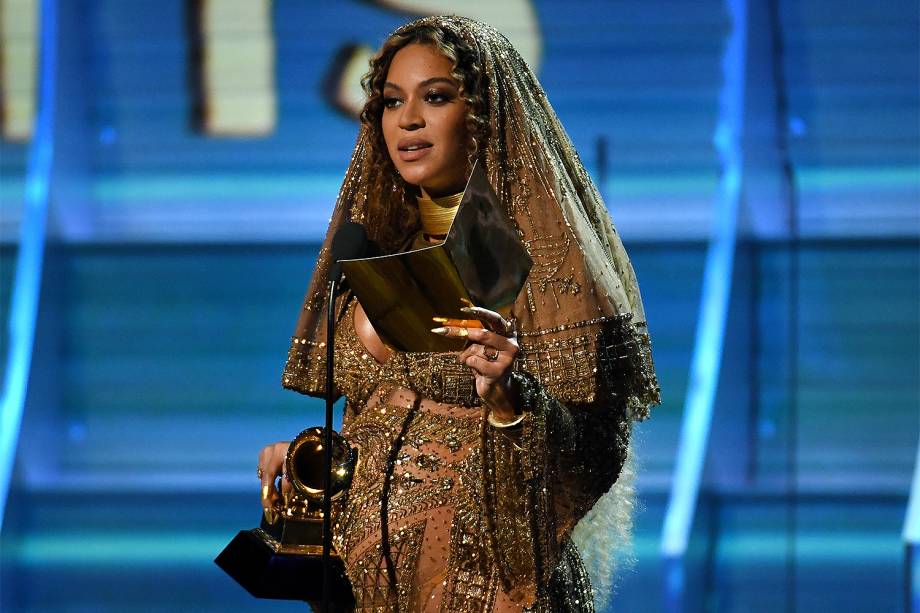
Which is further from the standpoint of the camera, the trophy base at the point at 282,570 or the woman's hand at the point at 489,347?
the trophy base at the point at 282,570

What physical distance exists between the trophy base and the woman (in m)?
0.04

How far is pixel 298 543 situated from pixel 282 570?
52 millimetres

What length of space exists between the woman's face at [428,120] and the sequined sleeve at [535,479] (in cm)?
47

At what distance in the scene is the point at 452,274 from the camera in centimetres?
185

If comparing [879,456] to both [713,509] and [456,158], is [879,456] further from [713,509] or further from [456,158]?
[456,158]

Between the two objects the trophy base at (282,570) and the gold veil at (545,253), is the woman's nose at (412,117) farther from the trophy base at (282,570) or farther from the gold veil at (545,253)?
the trophy base at (282,570)

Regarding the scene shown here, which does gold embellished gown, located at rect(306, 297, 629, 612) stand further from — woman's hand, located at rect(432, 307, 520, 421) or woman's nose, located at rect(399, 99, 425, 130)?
woman's nose, located at rect(399, 99, 425, 130)

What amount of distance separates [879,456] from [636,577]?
83 centimetres

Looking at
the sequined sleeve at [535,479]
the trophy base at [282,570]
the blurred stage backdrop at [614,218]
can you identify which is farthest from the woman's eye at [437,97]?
the blurred stage backdrop at [614,218]

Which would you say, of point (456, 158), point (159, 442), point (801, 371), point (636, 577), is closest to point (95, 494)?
point (159, 442)

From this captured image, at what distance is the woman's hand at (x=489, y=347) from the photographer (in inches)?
73.0

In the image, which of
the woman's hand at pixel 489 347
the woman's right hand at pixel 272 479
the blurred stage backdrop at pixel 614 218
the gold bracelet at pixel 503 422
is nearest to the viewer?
the woman's hand at pixel 489 347

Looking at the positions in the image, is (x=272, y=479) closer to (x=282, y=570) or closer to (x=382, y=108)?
(x=282, y=570)

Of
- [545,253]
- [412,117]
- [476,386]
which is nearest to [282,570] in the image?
[476,386]
